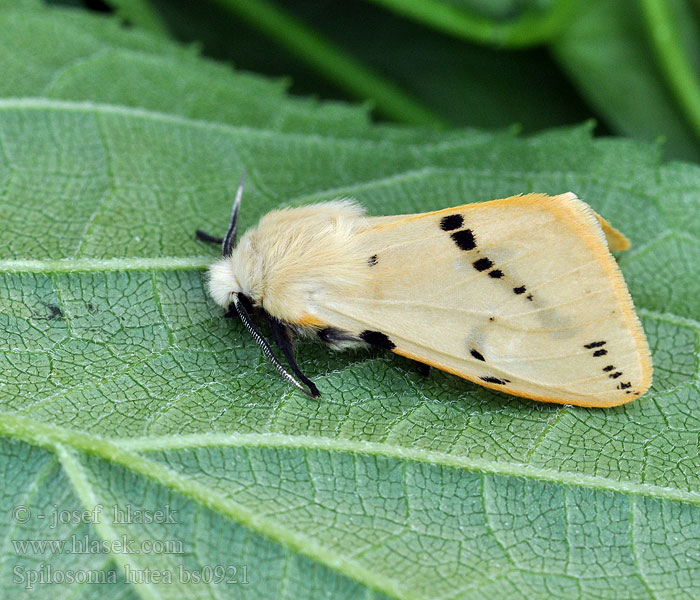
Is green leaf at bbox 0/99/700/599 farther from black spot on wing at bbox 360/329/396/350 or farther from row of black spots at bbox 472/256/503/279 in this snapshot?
row of black spots at bbox 472/256/503/279

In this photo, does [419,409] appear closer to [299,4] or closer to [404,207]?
[404,207]

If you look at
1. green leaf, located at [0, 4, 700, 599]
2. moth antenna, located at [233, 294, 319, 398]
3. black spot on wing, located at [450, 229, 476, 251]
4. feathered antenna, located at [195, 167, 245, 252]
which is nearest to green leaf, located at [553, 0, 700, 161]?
green leaf, located at [0, 4, 700, 599]

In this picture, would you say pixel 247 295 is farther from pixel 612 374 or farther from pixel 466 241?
pixel 612 374

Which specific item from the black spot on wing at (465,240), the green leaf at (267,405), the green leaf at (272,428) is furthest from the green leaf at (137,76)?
the black spot on wing at (465,240)

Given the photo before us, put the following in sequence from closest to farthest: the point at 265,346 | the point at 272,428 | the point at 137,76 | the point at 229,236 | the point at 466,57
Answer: the point at 272,428
the point at 265,346
the point at 229,236
the point at 137,76
the point at 466,57

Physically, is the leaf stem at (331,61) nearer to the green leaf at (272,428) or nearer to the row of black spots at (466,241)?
the green leaf at (272,428)

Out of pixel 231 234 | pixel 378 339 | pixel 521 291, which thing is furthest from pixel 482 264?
pixel 231 234

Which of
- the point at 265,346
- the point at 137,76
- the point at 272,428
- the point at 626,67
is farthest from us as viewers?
the point at 626,67

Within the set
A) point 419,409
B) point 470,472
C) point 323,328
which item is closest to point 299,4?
point 323,328
